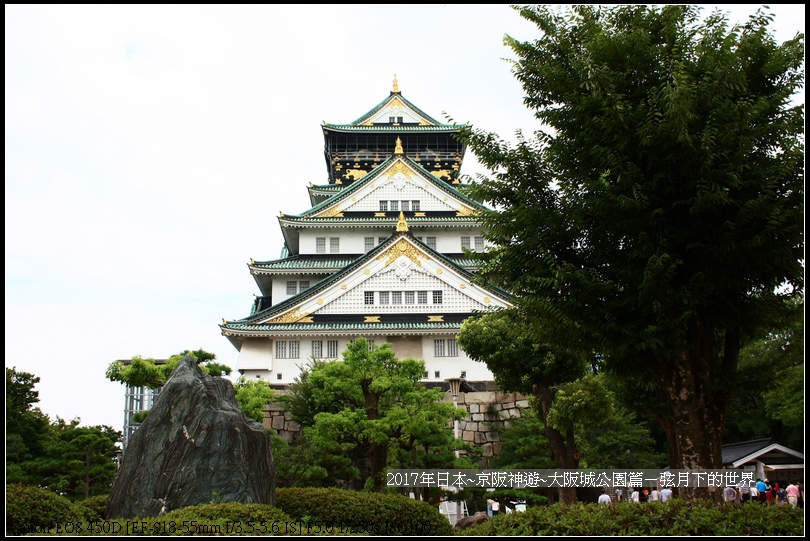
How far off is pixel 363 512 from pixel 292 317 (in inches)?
817

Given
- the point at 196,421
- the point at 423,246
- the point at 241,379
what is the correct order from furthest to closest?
1. the point at 423,246
2. the point at 241,379
3. the point at 196,421

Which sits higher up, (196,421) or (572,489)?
(196,421)

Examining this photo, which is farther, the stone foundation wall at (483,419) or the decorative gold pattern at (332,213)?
the decorative gold pattern at (332,213)

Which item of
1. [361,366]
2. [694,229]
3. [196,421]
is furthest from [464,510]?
[694,229]

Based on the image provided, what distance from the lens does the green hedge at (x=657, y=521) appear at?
9555 mm

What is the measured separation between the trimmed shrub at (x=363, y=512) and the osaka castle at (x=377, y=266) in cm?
1708

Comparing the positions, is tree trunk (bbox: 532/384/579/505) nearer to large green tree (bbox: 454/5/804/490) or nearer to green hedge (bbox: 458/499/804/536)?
large green tree (bbox: 454/5/804/490)

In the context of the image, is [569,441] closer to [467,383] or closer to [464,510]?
[464,510]

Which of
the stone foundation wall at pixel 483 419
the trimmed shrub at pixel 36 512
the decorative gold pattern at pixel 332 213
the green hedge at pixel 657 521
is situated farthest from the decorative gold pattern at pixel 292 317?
the green hedge at pixel 657 521

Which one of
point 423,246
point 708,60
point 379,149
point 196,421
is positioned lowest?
point 196,421

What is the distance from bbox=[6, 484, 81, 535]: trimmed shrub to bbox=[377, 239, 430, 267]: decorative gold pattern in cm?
2468

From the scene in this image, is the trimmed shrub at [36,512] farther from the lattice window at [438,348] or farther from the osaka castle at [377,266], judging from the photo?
the lattice window at [438,348]

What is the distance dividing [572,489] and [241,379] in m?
11.4

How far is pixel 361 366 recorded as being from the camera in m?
21.4
